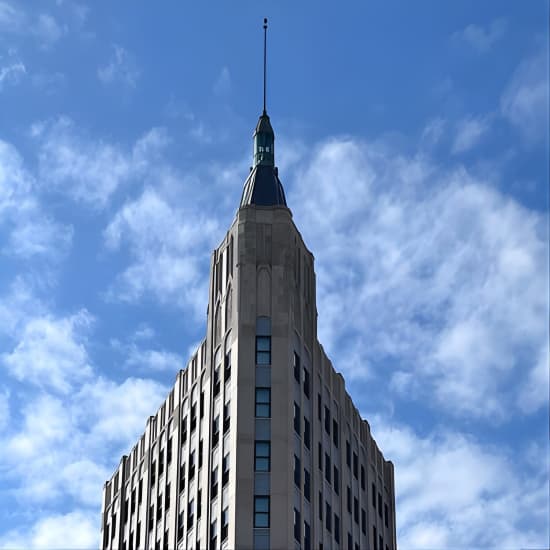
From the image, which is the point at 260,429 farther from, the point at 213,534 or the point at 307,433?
the point at 213,534

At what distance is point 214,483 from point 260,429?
5320 millimetres

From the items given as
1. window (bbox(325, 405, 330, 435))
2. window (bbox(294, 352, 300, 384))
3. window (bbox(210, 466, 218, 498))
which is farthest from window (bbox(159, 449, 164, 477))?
window (bbox(294, 352, 300, 384))

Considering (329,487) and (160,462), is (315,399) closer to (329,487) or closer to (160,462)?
(329,487)

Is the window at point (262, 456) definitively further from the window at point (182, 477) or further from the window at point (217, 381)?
the window at point (182, 477)

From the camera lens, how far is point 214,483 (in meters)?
113

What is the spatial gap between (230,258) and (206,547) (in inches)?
891

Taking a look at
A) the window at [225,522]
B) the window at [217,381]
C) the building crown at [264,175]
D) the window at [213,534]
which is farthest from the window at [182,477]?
the building crown at [264,175]

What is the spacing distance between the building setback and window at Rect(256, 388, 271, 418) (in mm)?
72

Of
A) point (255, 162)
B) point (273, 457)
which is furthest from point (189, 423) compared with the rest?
point (255, 162)

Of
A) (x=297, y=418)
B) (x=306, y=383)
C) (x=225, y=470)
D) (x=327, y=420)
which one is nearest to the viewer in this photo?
(x=225, y=470)

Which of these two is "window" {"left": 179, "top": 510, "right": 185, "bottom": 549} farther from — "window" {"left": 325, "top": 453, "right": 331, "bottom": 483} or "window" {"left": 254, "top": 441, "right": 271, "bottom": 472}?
"window" {"left": 325, "top": 453, "right": 331, "bottom": 483}

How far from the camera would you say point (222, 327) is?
11881cm

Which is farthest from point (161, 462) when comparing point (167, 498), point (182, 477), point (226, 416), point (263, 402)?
point (263, 402)

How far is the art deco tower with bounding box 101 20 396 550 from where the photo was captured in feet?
363
